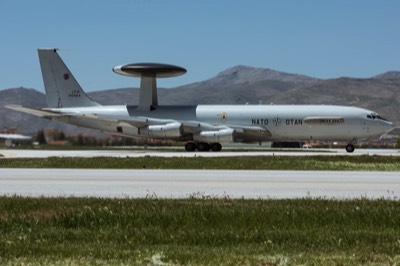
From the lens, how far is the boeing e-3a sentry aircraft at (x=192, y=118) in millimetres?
53938

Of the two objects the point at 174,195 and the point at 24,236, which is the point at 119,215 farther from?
the point at 174,195

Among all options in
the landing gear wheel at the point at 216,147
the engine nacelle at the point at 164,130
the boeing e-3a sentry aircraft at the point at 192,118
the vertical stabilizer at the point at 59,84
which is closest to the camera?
the boeing e-3a sentry aircraft at the point at 192,118

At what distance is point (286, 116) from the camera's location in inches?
2135

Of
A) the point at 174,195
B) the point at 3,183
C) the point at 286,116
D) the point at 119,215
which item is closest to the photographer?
the point at 119,215

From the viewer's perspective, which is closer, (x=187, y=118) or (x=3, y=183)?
(x=3, y=183)

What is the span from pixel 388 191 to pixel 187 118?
40415 mm

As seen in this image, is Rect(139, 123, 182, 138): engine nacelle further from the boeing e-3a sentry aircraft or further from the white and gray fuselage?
the white and gray fuselage

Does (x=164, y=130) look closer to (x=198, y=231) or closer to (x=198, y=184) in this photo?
(x=198, y=184)

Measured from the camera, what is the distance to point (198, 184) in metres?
19.9

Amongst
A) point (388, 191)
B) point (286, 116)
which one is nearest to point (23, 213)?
point (388, 191)

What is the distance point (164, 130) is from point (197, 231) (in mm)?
43910

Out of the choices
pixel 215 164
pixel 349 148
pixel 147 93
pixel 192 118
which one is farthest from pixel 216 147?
pixel 215 164

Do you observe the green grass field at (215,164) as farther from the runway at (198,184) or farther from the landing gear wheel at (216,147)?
the landing gear wheel at (216,147)

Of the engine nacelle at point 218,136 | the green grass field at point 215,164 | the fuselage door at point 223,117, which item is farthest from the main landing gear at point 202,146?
the green grass field at point 215,164
